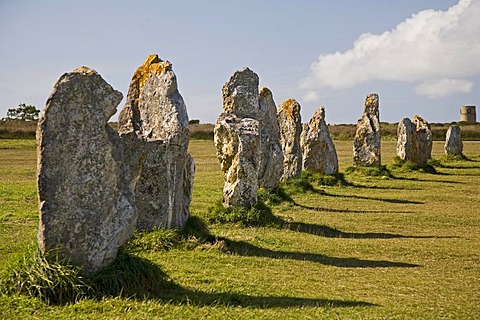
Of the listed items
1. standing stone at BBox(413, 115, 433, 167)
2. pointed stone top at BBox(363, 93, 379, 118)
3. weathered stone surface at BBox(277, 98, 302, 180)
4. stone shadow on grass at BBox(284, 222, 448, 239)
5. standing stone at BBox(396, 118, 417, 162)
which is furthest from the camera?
standing stone at BBox(413, 115, 433, 167)

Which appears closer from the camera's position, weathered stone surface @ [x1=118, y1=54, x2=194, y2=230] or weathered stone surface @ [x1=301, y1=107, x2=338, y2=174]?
weathered stone surface @ [x1=118, y1=54, x2=194, y2=230]

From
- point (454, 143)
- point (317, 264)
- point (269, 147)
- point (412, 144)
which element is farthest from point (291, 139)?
point (454, 143)

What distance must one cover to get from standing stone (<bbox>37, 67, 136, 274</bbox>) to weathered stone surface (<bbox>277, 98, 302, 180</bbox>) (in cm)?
1508

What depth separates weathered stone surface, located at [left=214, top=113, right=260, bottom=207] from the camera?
15.4 metres

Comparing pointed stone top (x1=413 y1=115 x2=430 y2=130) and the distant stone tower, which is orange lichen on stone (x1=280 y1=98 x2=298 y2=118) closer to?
pointed stone top (x1=413 y1=115 x2=430 y2=130)

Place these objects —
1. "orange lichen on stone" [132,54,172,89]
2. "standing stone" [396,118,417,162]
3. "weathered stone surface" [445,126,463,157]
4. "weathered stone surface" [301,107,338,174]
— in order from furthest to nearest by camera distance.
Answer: "weathered stone surface" [445,126,463,157], "standing stone" [396,118,417,162], "weathered stone surface" [301,107,338,174], "orange lichen on stone" [132,54,172,89]

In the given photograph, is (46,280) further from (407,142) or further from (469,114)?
(469,114)

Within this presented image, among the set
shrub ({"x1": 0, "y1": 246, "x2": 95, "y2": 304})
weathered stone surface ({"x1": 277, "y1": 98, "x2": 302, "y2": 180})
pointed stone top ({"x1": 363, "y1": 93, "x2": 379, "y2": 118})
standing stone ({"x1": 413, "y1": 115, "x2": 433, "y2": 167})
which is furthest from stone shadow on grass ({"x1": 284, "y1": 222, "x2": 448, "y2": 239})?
standing stone ({"x1": 413, "y1": 115, "x2": 433, "y2": 167})

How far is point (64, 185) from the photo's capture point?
27.3 ft

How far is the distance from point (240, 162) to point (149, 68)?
326cm

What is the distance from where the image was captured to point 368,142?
30359 millimetres

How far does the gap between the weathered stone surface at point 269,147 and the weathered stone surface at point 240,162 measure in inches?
134

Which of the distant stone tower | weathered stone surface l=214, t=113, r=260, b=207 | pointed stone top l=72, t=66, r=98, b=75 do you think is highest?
the distant stone tower

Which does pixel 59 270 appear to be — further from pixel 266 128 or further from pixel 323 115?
pixel 323 115
